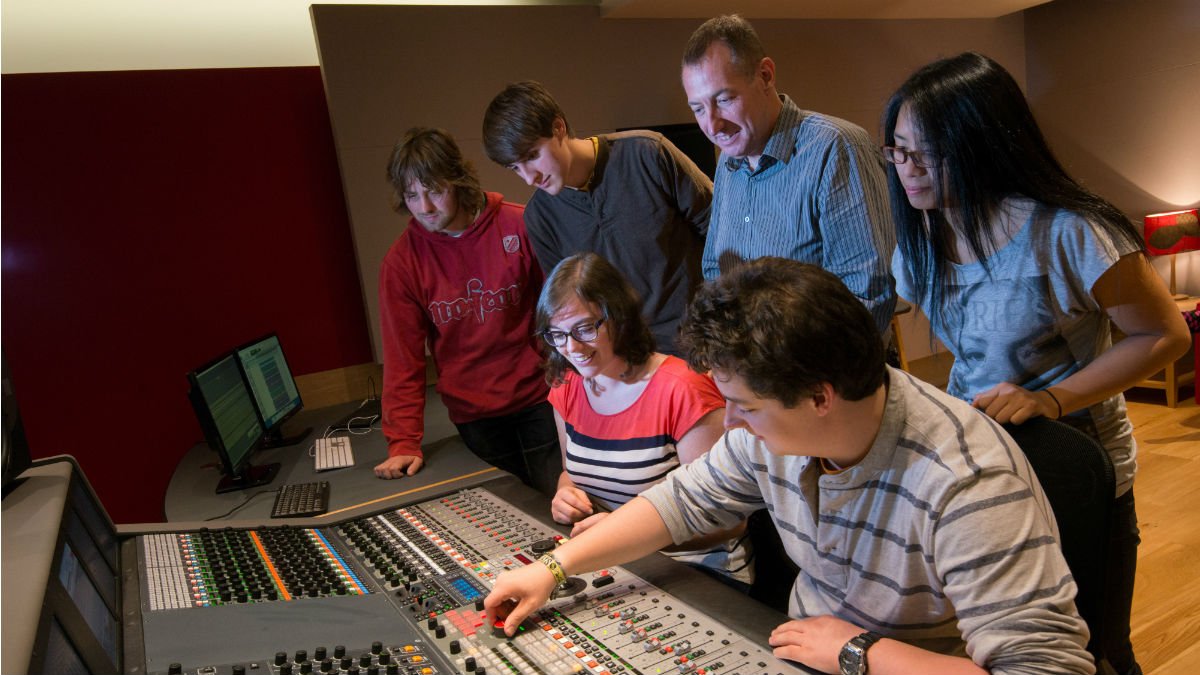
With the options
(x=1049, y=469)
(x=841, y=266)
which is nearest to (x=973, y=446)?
(x=1049, y=469)

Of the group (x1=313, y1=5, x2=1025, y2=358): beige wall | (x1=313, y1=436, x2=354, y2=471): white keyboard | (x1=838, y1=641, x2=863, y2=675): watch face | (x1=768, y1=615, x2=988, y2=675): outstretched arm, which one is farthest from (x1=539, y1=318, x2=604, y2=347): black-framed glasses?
(x1=313, y1=5, x2=1025, y2=358): beige wall

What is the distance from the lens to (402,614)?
129 centimetres

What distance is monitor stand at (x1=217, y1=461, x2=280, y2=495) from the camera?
2.30 metres

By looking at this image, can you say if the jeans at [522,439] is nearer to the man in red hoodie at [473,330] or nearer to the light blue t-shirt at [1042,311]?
the man in red hoodie at [473,330]

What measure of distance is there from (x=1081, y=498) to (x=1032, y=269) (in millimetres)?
395

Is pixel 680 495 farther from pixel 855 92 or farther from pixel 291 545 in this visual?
pixel 855 92

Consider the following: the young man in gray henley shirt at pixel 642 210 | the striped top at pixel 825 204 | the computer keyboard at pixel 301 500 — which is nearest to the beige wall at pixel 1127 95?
the young man in gray henley shirt at pixel 642 210

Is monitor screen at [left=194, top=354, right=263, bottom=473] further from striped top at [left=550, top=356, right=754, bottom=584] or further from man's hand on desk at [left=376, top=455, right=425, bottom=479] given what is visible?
striped top at [left=550, top=356, right=754, bottom=584]

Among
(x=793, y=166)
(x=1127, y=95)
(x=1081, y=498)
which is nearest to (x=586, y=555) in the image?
(x=1081, y=498)

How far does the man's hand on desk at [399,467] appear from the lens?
7.08 feet

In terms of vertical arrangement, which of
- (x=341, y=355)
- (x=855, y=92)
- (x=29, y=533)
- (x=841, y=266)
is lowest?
(x=341, y=355)

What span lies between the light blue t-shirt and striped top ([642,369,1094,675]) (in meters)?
0.37

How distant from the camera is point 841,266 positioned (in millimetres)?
1730

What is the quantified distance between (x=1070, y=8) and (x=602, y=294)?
195 inches
